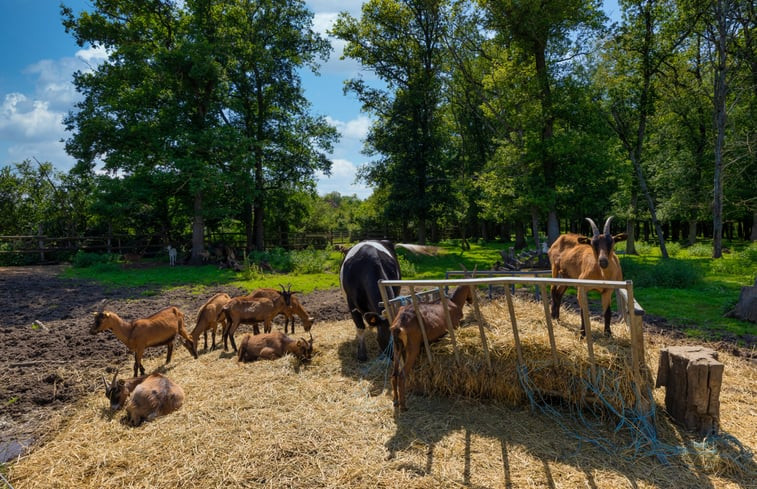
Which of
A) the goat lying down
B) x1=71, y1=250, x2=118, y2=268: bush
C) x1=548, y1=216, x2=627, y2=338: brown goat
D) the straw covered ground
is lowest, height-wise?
Result: the straw covered ground

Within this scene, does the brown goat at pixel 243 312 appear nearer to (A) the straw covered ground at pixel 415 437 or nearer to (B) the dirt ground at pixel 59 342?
(B) the dirt ground at pixel 59 342

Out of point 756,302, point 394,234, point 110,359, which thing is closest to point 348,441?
point 110,359

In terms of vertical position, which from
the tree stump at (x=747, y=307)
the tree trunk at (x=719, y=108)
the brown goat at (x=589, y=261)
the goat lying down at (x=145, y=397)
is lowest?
the goat lying down at (x=145, y=397)

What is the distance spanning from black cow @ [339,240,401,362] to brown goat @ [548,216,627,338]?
256cm

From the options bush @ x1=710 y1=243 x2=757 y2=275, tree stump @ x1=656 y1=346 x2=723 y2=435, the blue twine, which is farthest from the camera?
bush @ x1=710 y1=243 x2=757 y2=275

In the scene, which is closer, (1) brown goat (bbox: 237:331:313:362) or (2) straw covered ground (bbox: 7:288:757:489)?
(2) straw covered ground (bbox: 7:288:757:489)

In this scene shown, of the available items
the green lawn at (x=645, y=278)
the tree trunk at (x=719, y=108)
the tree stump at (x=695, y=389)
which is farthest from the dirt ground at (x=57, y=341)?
the tree trunk at (x=719, y=108)

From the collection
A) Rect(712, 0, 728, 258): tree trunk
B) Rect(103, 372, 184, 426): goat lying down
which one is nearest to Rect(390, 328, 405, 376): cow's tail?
Rect(103, 372, 184, 426): goat lying down

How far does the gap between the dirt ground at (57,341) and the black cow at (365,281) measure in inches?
93.1

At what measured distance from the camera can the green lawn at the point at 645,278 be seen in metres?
8.91

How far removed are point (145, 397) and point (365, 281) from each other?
328 centimetres

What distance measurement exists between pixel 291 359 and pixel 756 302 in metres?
9.29

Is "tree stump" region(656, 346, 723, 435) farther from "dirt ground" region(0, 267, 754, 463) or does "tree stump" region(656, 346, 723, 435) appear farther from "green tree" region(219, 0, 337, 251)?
"green tree" region(219, 0, 337, 251)

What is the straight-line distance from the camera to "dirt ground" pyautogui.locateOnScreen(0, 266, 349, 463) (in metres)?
4.96
